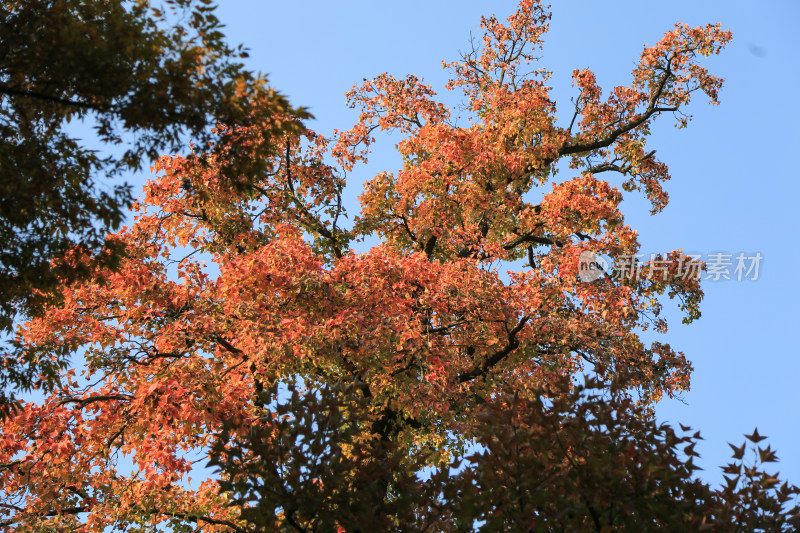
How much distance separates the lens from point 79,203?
23.6 ft

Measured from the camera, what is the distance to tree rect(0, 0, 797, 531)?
6.27 metres

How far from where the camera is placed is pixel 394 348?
10.9 meters

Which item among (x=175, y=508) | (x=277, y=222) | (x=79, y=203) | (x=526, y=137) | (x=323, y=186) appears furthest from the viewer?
(x=526, y=137)

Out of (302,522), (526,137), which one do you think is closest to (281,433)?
(302,522)

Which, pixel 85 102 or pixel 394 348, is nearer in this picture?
pixel 85 102

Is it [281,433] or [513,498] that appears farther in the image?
[281,433]

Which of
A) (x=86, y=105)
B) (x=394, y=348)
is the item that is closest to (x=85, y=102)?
(x=86, y=105)

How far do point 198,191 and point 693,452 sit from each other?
17.7 feet

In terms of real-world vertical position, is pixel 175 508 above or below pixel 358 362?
below

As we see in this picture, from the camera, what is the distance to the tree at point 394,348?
627 centimetres

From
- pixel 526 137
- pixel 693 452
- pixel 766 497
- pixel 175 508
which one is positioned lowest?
pixel 766 497

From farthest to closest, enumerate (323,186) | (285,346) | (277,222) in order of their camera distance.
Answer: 1. (323,186)
2. (277,222)
3. (285,346)

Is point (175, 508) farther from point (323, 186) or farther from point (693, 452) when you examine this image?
point (693, 452)

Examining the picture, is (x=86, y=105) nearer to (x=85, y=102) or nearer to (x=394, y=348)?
(x=85, y=102)
